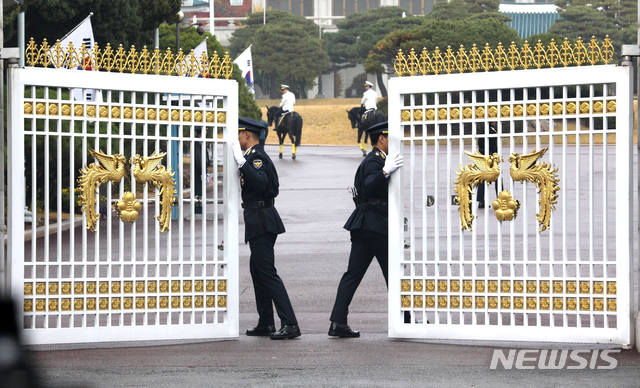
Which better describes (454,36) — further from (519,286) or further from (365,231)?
(519,286)

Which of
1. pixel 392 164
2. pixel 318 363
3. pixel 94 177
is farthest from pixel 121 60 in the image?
pixel 318 363

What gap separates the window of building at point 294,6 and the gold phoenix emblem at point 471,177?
82.8 m

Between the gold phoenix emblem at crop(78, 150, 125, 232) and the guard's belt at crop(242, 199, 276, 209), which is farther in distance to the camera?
the guard's belt at crop(242, 199, 276, 209)

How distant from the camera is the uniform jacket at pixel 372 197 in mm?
6859

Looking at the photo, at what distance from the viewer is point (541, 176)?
6.50 metres

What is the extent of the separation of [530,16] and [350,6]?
59.6 ft

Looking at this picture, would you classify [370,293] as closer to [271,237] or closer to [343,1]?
[271,237]

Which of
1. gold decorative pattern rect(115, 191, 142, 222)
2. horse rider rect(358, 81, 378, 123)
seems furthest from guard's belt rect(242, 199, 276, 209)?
horse rider rect(358, 81, 378, 123)

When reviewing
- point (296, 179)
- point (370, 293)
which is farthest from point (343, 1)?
point (370, 293)

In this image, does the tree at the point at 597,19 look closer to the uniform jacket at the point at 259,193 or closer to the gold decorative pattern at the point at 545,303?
the gold decorative pattern at the point at 545,303

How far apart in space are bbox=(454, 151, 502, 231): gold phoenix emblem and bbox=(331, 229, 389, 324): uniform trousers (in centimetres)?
70

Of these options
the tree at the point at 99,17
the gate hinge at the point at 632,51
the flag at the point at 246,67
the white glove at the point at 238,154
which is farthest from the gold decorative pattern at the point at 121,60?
the flag at the point at 246,67

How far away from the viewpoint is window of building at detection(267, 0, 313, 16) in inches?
3445

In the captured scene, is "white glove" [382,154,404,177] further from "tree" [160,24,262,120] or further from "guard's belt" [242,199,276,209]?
"tree" [160,24,262,120]
